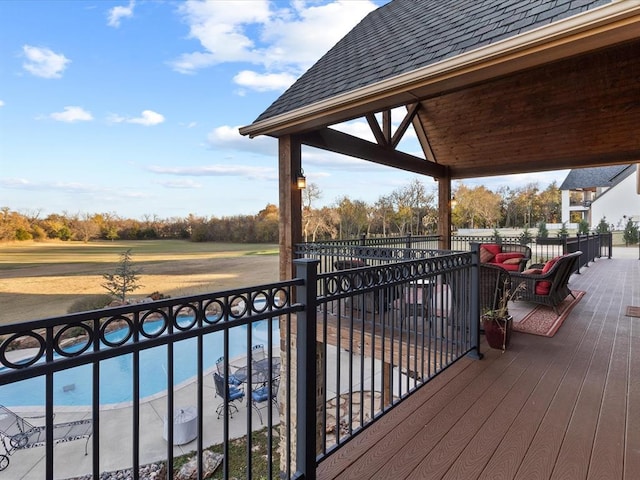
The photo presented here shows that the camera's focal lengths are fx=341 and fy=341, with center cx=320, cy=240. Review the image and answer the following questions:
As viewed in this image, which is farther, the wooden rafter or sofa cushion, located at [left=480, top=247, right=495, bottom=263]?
sofa cushion, located at [left=480, top=247, right=495, bottom=263]

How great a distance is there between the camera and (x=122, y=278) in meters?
16.1

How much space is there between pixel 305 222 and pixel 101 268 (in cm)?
972

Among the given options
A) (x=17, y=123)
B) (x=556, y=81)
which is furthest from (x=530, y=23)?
(x=17, y=123)

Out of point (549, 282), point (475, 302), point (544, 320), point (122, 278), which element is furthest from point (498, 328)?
point (122, 278)

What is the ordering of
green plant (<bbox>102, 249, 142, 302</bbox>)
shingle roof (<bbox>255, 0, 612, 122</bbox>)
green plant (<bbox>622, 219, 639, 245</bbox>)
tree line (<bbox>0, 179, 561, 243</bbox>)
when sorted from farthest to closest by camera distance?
green plant (<bbox>622, 219, 639, 245</bbox>), green plant (<bbox>102, 249, 142, 302</bbox>), tree line (<bbox>0, 179, 561, 243</bbox>), shingle roof (<bbox>255, 0, 612, 122</bbox>)

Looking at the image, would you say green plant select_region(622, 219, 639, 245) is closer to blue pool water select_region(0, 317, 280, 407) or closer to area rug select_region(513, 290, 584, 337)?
area rug select_region(513, 290, 584, 337)

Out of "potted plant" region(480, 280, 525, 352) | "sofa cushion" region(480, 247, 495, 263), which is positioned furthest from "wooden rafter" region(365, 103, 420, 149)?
"potted plant" region(480, 280, 525, 352)

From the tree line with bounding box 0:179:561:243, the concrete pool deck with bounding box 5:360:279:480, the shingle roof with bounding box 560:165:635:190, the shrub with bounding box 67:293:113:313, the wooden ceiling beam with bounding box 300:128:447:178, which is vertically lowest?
the concrete pool deck with bounding box 5:360:279:480

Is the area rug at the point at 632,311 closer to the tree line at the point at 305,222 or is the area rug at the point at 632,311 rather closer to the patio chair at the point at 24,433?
the tree line at the point at 305,222

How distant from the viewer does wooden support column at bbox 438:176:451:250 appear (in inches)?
369

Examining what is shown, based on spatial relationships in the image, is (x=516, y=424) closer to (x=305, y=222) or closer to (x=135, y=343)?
(x=135, y=343)

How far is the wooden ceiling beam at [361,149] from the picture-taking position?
548 cm

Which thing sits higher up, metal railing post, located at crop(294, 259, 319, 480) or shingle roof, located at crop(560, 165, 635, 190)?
shingle roof, located at crop(560, 165, 635, 190)

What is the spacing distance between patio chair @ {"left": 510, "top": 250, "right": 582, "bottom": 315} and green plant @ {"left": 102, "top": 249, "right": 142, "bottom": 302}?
52.2 ft
